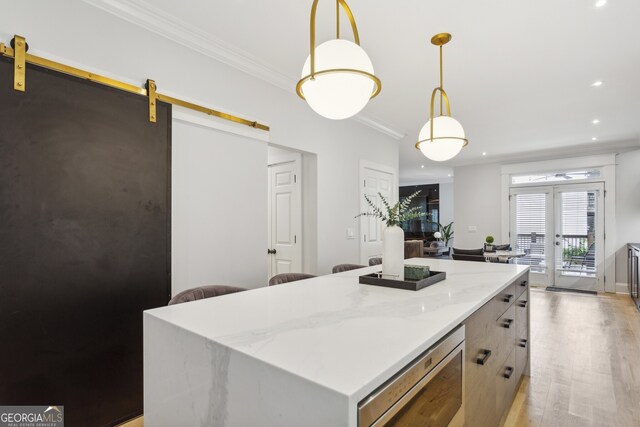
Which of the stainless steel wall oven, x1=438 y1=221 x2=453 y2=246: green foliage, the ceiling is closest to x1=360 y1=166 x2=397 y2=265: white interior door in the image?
the ceiling

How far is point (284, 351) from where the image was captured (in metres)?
0.89

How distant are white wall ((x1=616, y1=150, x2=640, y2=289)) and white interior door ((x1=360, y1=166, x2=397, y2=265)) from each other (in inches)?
171

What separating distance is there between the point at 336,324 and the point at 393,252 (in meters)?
0.86

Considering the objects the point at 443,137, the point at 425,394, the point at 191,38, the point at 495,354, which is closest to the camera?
the point at 425,394

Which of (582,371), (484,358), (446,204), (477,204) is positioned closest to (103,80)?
(484,358)

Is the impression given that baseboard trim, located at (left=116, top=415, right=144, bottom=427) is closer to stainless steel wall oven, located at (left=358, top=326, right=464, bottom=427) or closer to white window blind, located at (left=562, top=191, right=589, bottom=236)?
stainless steel wall oven, located at (left=358, top=326, right=464, bottom=427)

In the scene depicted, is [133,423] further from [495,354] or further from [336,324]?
[495,354]

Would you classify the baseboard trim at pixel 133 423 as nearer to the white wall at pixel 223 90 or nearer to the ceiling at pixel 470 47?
the white wall at pixel 223 90

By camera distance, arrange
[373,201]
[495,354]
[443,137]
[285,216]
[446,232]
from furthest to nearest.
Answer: [446,232], [373,201], [285,216], [443,137], [495,354]

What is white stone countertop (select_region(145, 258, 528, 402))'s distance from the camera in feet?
2.66

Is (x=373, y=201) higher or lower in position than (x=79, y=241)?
higher

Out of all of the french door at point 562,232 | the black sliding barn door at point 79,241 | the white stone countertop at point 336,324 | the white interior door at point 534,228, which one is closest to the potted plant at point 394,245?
the white stone countertop at point 336,324

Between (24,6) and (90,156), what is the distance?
0.84 meters

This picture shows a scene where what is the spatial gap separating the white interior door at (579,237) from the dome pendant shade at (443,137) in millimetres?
Result: 5437
